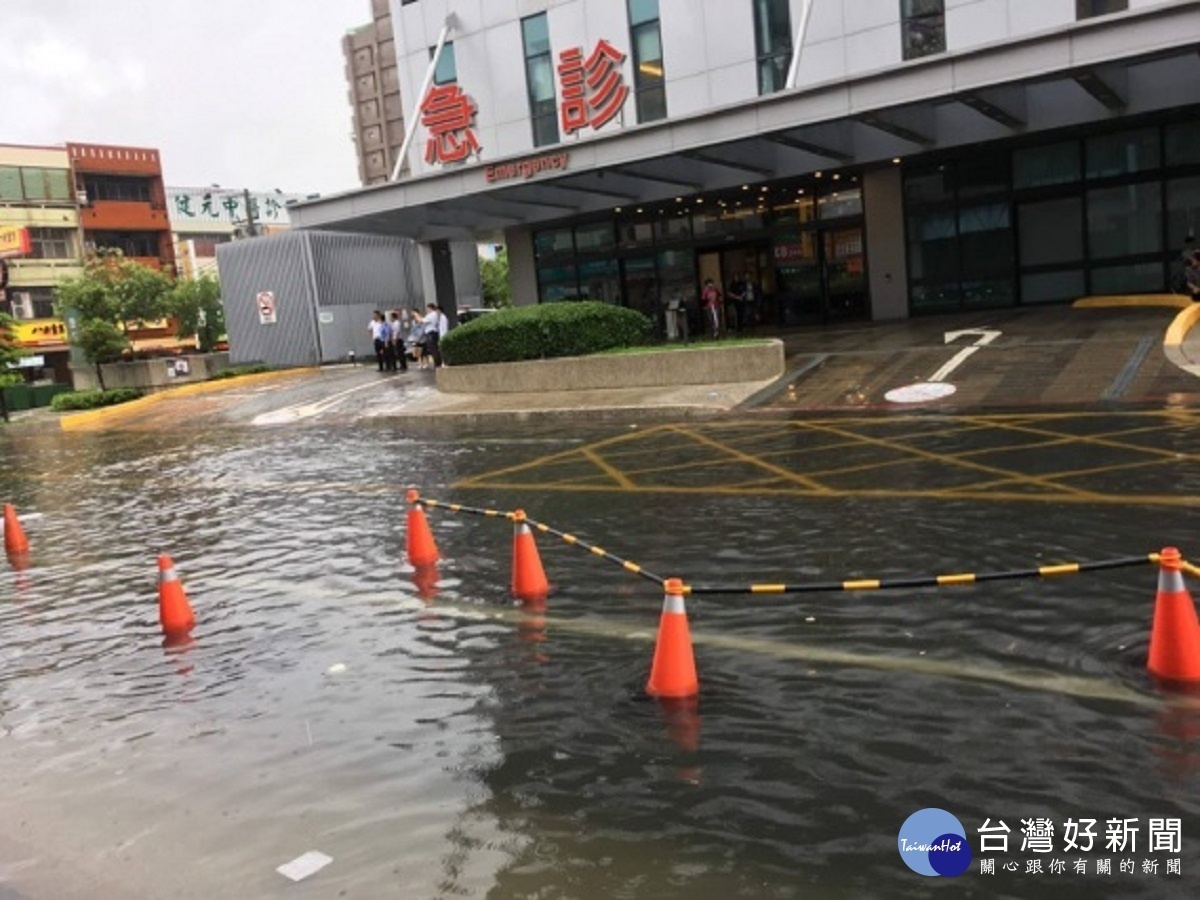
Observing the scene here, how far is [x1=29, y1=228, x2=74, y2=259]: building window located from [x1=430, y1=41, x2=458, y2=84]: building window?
39373mm

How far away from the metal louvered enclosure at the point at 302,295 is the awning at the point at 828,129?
5586 mm

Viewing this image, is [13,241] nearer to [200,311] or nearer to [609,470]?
[200,311]

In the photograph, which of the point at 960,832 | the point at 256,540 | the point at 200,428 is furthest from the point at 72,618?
the point at 200,428

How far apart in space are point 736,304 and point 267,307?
56.4 feet

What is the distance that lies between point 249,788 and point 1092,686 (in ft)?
13.6

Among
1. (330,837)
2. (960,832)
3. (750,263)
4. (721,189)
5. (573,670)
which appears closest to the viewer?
(960,832)

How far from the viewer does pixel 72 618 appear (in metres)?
8.17

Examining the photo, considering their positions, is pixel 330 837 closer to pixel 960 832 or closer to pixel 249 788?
pixel 249 788

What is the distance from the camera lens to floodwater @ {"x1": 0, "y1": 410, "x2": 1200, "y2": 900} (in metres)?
3.93

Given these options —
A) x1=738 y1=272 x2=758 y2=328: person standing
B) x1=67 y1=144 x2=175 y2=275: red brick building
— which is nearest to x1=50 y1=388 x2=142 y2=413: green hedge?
x1=738 y1=272 x2=758 y2=328: person standing

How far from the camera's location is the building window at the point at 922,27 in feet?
76.4

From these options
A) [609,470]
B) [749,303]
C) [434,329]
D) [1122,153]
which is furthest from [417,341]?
[1122,153]

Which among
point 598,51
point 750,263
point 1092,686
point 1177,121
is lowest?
point 1092,686

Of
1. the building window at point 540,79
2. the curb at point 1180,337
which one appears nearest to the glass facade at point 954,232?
the building window at point 540,79
